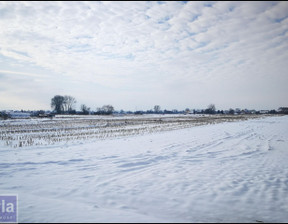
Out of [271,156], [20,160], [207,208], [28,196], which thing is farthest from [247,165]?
[20,160]

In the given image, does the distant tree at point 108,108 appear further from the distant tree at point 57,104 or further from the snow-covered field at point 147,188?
the snow-covered field at point 147,188

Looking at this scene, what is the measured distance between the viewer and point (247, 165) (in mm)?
7539

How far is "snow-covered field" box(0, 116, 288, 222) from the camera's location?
3.89 meters

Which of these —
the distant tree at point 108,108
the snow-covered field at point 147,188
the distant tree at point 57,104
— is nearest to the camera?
the snow-covered field at point 147,188

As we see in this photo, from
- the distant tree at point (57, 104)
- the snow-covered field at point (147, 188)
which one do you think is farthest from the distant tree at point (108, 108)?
the snow-covered field at point (147, 188)

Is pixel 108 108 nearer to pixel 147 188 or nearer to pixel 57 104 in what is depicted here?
pixel 57 104

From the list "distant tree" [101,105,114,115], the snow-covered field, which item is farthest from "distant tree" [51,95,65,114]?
the snow-covered field

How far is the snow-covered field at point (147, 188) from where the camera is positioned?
389 cm

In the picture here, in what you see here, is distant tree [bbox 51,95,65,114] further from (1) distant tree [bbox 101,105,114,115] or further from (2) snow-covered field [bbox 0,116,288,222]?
(2) snow-covered field [bbox 0,116,288,222]

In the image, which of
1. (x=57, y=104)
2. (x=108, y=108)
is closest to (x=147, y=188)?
(x=57, y=104)

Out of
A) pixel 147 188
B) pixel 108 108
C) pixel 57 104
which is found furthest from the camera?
pixel 108 108

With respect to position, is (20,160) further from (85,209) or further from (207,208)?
(207,208)

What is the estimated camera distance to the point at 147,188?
17.3ft

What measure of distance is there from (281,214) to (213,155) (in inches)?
210
